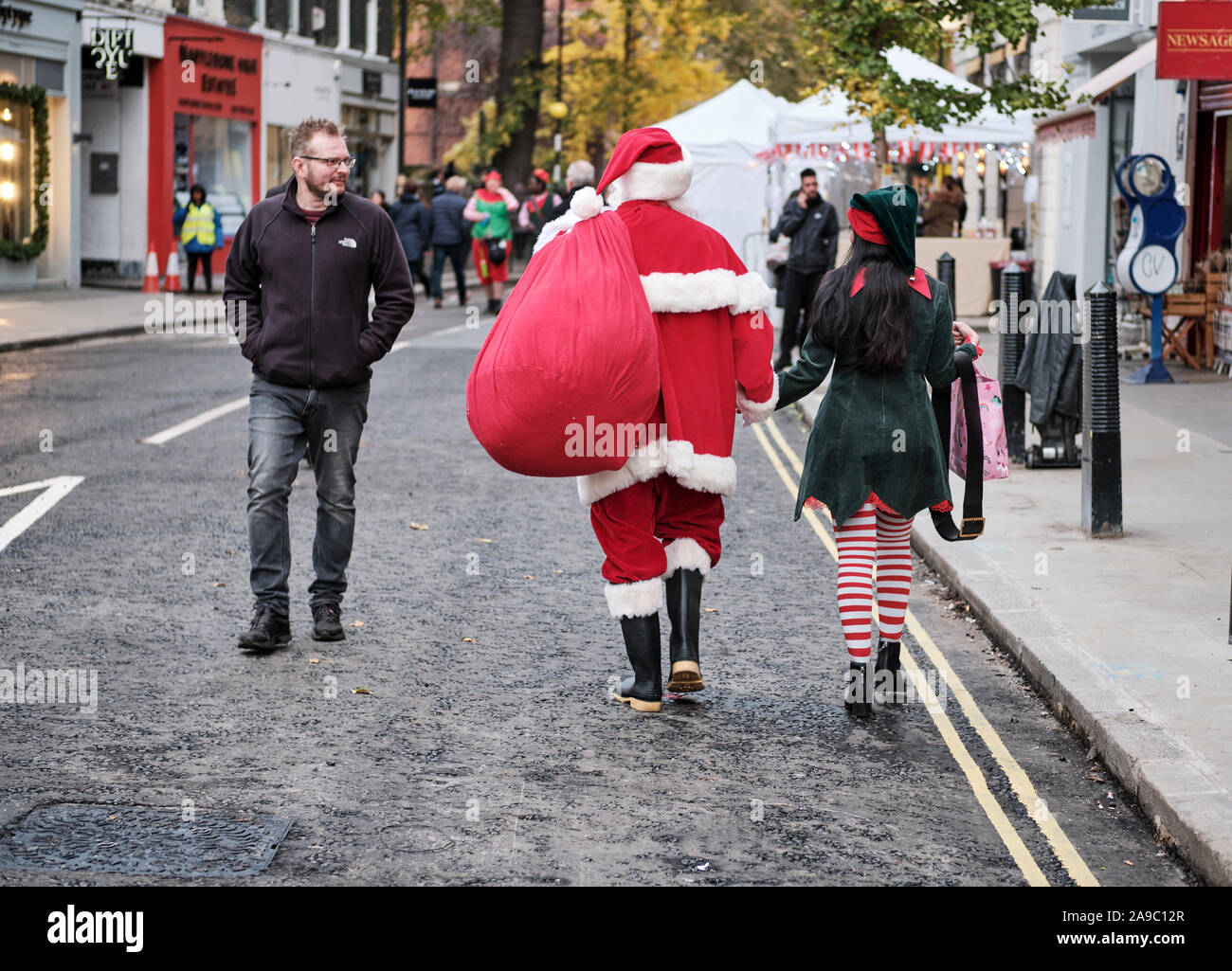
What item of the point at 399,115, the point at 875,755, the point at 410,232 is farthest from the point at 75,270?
the point at 875,755

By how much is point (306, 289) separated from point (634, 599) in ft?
6.21

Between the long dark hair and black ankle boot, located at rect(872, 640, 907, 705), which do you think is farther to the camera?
black ankle boot, located at rect(872, 640, 907, 705)

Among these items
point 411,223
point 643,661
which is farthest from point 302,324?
point 411,223

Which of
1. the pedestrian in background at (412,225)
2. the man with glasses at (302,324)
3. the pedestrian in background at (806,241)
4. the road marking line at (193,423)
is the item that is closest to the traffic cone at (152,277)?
the pedestrian in background at (412,225)

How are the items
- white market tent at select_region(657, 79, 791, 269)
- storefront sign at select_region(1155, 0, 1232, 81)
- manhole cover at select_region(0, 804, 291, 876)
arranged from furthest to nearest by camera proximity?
white market tent at select_region(657, 79, 791, 269) < storefront sign at select_region(1155, 0, 1232, 81) < manhole cover at select_region(0, 804, 291, 876)

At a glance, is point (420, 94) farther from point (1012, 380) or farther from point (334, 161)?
point (334, 161)

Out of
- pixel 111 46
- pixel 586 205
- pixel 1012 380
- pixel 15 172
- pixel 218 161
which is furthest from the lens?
pixel 218 161

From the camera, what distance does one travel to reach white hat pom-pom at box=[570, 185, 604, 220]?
5434 millimetres

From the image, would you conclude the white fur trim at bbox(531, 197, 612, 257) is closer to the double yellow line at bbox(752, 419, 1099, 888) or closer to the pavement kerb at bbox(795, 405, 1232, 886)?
the double yellow line at bbox(752, 419, 1099, 888)

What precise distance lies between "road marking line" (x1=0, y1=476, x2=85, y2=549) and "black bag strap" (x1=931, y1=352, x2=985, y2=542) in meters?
4.62

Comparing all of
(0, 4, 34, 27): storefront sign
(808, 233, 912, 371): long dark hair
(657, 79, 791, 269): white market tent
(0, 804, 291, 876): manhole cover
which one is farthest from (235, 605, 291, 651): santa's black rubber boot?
(657, 79, 791, 269): white market tent

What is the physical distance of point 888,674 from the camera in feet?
19.8

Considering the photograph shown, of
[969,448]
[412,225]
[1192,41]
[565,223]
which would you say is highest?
[1192,41]

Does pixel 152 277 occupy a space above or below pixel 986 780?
above
